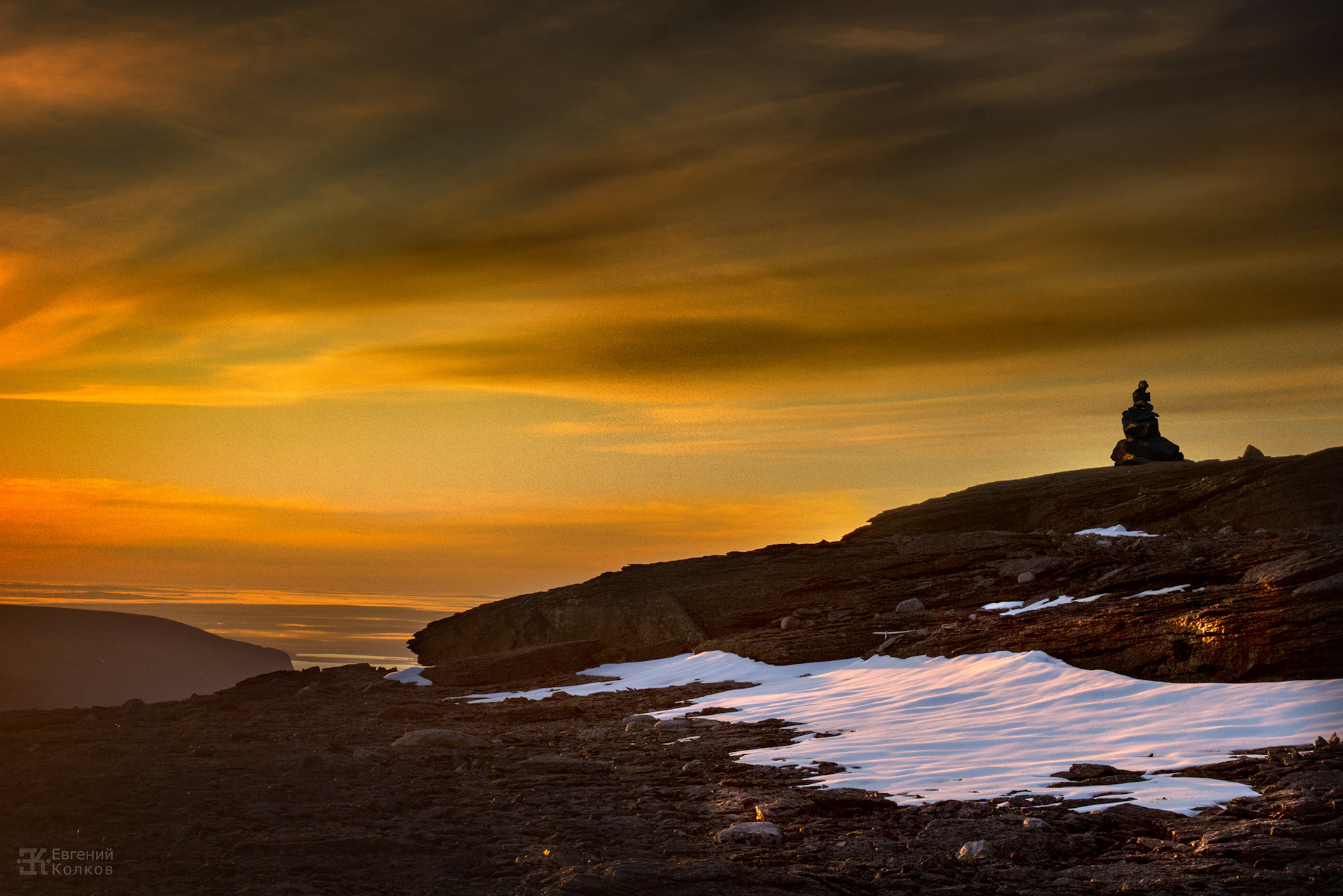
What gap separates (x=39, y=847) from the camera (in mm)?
9898

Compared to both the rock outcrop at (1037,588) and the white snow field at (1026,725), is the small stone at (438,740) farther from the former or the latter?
the rock outcrop at (1037,588)

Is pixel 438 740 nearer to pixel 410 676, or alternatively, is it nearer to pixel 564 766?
pixel 564 766

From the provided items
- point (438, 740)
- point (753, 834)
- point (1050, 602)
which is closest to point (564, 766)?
point (438, 740)

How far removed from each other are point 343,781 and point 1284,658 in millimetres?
15799

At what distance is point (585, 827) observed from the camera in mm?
11188

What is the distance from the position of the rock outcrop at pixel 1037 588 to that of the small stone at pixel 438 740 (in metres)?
11.3

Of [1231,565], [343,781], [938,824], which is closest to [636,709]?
[343,781]

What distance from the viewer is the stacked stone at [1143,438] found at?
183 feet

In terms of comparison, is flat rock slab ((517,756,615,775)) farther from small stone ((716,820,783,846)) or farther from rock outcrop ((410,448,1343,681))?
rock outcrop ((410,448,1343,681))

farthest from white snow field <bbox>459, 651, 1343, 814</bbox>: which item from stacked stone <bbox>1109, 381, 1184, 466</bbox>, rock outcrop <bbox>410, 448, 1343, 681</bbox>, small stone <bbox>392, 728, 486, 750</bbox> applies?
stacked stone <bbox>1109, 381, 1184, 466</bbox>

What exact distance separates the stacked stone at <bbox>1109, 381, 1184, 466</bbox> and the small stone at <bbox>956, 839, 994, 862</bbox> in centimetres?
5206

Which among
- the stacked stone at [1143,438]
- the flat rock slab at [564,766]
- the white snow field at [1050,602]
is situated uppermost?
the stacked stone at [1143,438]

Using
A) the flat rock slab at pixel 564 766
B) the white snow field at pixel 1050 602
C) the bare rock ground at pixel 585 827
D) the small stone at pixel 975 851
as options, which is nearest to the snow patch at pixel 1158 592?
the white snow field at pixel 1050 602

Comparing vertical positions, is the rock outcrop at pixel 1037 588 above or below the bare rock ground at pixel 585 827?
above
